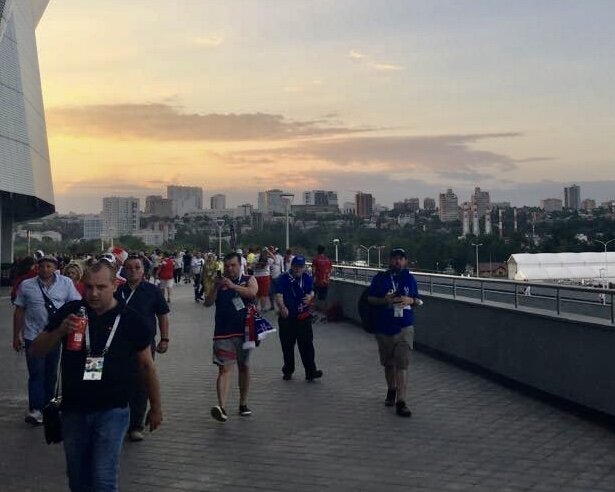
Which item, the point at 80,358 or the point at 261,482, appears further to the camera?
the point at 261,482

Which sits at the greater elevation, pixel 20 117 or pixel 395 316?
pixel 20 117

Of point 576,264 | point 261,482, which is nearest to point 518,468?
point 261,482

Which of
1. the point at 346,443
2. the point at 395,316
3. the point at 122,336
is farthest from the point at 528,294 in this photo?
the point at 122,336

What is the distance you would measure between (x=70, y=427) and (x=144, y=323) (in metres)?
0.69

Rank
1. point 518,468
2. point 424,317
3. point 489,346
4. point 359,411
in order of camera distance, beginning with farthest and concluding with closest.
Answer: point 424,317 < point 489,346 < point 359,411 < point 518,468

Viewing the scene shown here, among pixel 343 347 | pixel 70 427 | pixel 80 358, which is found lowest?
pixel 343 347

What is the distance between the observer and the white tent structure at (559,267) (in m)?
12.4

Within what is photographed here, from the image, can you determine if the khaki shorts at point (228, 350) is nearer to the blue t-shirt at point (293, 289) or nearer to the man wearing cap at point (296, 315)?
the man wearing cap at point (296, 315)

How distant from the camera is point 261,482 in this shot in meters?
5.64

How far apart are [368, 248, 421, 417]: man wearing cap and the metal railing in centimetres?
168

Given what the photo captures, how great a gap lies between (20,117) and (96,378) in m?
39.1

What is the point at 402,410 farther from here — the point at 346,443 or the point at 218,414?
the point at 218,414

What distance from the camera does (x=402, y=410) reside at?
785 centimetres

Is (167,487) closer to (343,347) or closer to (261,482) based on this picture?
(261,482)
